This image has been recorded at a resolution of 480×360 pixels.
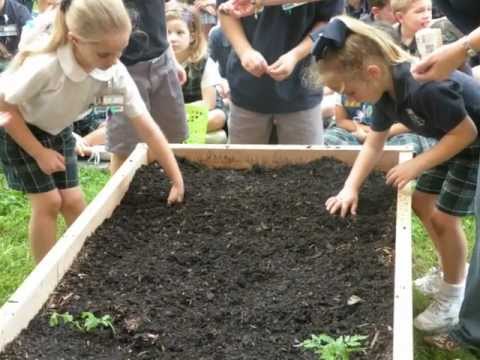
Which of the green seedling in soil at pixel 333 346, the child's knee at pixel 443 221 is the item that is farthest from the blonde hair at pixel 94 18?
the child's knee at pixel 443 221

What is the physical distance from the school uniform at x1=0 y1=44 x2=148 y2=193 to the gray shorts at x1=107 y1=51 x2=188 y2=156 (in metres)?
0.47

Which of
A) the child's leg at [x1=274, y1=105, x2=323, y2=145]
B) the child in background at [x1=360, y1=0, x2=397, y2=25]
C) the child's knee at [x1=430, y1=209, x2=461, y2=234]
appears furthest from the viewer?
the child in background at [x1=360, y1=0, x2=397, y2=25]

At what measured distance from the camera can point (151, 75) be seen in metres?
4.05

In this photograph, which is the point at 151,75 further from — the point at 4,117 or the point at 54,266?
the point at 54,266

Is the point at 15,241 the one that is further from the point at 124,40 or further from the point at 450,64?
the point at 450,64

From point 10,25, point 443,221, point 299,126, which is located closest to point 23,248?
point 299,126

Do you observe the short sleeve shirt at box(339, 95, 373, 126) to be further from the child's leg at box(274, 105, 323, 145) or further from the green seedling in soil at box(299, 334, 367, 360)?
the green seedling in soil at box(299, 334, 367, 360)

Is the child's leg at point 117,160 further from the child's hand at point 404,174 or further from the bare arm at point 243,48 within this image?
the child's hand at point 404,174

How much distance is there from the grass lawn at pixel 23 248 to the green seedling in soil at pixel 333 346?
1.19m

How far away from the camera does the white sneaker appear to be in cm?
367

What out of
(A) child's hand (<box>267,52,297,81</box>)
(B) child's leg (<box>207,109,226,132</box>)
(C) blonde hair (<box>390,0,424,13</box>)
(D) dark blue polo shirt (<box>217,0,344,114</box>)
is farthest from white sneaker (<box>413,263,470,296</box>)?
(B) child's leg (<box>207,109,226,132</box>)

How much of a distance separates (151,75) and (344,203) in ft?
4.68

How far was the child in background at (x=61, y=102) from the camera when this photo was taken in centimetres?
299

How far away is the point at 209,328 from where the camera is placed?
2.37 m
